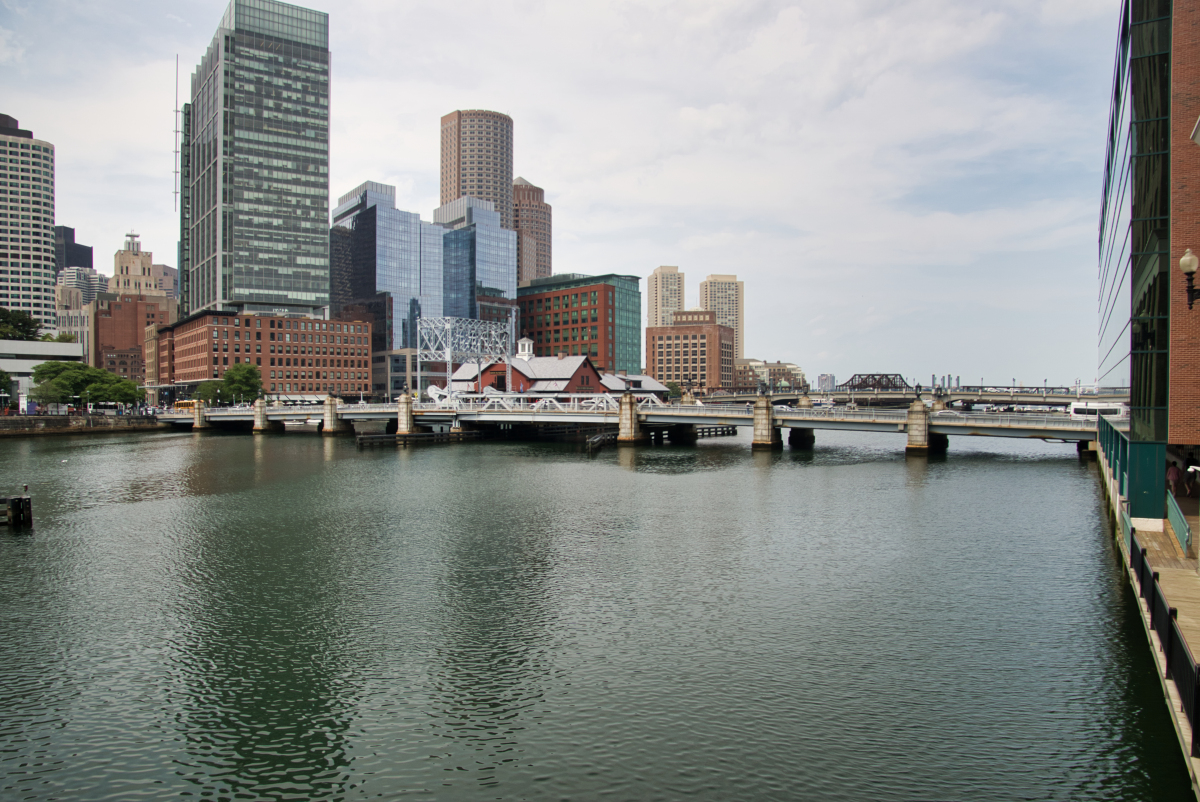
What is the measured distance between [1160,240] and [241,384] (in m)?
170

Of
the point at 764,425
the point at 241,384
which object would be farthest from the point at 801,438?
the point at 241,384

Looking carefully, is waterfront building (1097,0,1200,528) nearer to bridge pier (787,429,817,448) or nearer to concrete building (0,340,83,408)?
bridge pier (787,429,817,448)

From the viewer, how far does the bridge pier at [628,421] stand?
104875 mm

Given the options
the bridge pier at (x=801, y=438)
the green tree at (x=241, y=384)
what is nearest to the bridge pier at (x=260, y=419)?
the green tree at (x=241, y=384)

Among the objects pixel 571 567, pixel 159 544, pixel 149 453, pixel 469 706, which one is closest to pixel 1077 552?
pixel 571 567

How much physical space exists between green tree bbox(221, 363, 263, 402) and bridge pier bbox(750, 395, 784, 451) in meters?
122

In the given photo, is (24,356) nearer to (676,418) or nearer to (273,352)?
(273,352)

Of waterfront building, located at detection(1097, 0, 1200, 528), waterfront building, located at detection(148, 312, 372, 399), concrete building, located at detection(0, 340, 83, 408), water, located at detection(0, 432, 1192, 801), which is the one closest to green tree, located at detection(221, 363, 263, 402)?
waterfront building, located at detection(148, 312, 372, 399)

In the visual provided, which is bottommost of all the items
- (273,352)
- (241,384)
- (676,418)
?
(676,418)

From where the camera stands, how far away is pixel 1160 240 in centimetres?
3102

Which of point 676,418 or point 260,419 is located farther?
point 260,419

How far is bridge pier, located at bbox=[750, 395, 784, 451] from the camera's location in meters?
93.9

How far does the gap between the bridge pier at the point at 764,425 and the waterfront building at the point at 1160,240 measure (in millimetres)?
59743

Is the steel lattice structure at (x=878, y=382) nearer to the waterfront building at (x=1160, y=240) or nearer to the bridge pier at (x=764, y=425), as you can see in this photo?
the bridge pier at (x=764, y=425)
